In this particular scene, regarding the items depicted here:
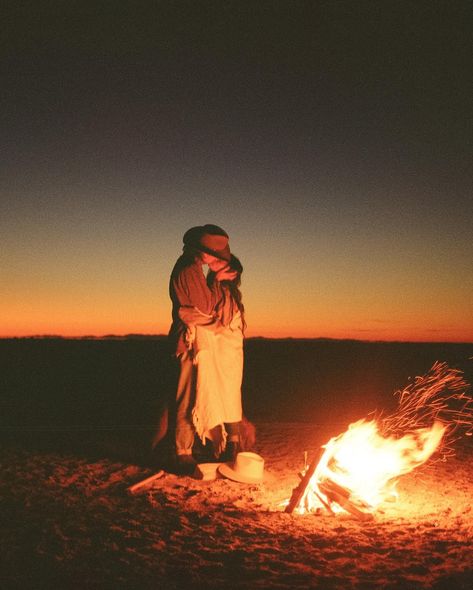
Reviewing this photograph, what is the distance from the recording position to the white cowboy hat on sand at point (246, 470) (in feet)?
19.4

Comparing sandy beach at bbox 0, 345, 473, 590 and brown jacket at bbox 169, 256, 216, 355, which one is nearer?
sandy beach at bbox 0, 345, 473, 590

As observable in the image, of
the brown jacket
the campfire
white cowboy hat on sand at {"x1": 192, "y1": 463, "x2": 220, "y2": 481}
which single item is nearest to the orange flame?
the campfire

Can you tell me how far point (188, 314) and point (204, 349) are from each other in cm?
42

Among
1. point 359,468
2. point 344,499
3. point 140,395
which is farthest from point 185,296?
point 140,395

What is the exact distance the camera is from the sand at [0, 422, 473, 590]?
3.86 metres

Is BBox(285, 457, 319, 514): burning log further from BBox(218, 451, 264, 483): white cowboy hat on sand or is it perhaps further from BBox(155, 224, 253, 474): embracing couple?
BBox(155, 224, 253, 474): embracing couple

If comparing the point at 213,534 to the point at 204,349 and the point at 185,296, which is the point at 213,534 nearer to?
the point at 204,349

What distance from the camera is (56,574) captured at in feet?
12.7

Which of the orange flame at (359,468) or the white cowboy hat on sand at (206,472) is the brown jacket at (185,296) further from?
the orange flame at (359,468)

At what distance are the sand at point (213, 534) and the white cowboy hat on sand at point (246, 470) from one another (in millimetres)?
87

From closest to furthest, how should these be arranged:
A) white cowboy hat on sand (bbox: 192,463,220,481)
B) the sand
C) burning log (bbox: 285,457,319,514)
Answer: the sand < burning log (bbox: 285,457,319,514) < white cowboy hat on sand (bbox: 192,463,220,481)

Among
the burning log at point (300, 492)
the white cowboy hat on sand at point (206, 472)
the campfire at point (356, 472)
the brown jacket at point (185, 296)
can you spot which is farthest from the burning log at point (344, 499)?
the brown jacket at point (185, 296)

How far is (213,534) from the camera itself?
462cm

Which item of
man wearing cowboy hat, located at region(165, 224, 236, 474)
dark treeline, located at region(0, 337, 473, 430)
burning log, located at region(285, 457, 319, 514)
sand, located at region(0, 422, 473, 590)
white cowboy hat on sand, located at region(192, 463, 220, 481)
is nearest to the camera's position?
sand, located at region(0, 422, 473, 590)
